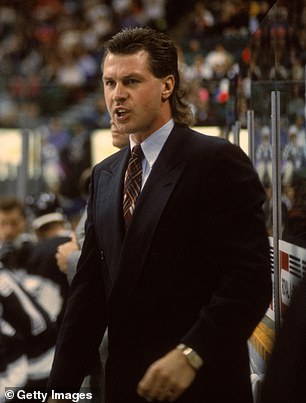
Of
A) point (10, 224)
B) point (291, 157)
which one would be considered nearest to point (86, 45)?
point (10, 224)

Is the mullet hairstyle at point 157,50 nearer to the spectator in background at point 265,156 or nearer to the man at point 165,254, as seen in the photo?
the man at point 165,254

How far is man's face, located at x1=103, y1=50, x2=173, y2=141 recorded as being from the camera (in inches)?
67.4

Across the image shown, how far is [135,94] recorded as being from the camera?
1710 mm

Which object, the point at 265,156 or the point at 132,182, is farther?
the point at 265,156

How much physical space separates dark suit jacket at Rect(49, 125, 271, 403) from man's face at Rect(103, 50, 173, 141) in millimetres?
69

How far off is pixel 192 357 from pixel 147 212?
35cm

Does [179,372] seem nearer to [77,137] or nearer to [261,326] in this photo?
[261,326]

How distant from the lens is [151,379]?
1.45 meters

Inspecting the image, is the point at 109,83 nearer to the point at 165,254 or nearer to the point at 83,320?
the point at 165,254

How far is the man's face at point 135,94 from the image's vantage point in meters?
1.71

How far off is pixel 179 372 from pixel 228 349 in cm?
15

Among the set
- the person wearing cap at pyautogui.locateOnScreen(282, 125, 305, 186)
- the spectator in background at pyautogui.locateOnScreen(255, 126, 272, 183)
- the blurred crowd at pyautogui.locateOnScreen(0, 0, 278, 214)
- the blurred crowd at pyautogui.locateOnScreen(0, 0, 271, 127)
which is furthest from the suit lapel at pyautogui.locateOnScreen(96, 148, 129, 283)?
the blurred crowd at pyautogui.locateOnScreen(0, 0, 271, 127)

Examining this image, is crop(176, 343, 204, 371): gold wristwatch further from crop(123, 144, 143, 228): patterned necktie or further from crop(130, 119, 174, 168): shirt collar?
crop(130, 119, 174, 168): shirt collar

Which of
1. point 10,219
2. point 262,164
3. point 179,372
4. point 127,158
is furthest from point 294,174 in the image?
point 10,219
